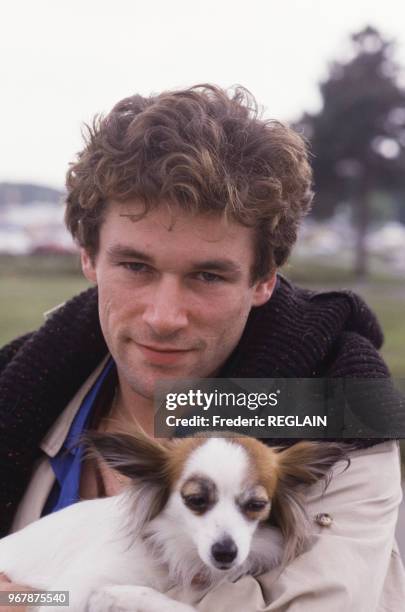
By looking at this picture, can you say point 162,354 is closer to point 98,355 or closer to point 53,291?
point 98,355

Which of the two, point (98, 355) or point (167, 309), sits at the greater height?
point (98, 355)

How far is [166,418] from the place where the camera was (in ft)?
4.63

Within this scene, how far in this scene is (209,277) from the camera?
1496 mm

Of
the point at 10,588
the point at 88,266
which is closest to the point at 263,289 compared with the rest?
the point at 88,266

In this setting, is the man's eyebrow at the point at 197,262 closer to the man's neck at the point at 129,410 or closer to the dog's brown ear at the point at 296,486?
the man's neck at the point at 129,410

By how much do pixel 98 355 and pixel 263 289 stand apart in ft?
1.59

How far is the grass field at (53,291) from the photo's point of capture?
3.27m

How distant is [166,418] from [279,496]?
0.84 feet

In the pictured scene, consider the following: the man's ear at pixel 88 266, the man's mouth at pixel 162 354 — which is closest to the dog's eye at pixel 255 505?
the man's mouth at pixel 162 354

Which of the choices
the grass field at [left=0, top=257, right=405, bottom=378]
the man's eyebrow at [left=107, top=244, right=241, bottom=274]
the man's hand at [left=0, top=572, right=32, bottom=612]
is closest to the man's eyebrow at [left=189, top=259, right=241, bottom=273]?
the man's eyebrow at [left=107, top=244, right=241, bottom=274]

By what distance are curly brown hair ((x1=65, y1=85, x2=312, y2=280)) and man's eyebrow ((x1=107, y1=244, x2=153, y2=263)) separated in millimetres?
91

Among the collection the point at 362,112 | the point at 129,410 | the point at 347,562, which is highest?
the point at 362,112

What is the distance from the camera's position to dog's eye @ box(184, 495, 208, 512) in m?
1.28

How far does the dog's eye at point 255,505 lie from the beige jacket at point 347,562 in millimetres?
95
